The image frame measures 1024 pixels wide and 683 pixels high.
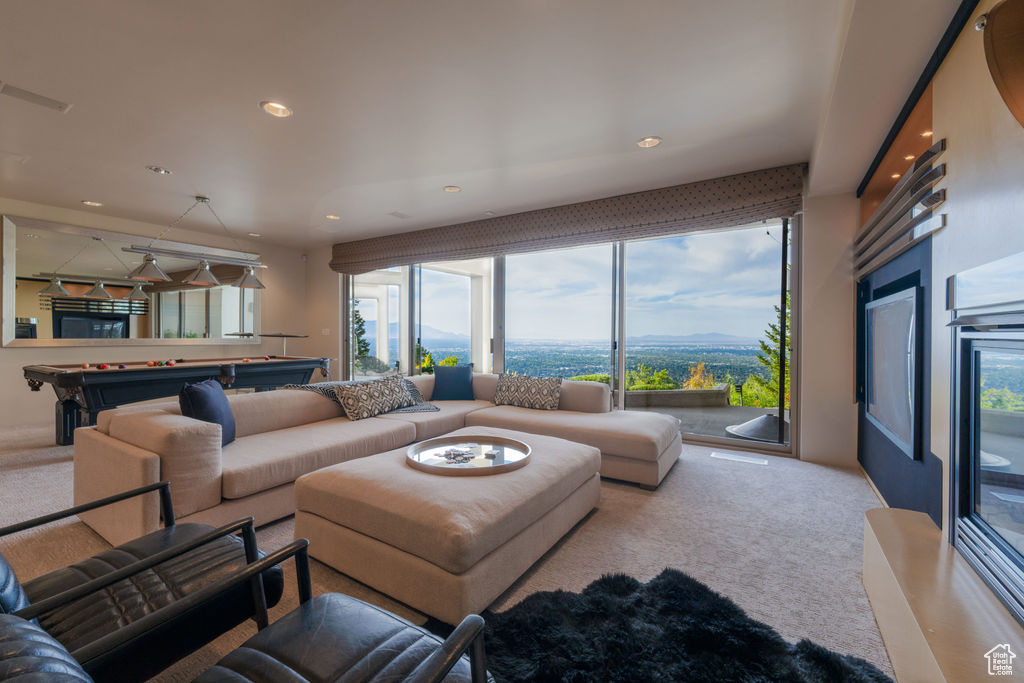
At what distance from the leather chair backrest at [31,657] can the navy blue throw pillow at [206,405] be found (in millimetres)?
2057

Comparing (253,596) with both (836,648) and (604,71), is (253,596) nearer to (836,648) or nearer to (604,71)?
(836,648)

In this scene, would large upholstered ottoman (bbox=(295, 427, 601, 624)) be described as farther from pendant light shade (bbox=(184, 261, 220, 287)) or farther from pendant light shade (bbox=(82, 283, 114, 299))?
pendant light shade (bbox=(82, 283, 114, 299))

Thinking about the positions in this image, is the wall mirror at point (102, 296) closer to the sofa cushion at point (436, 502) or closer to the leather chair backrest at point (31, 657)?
the sofa cushion at point (436, 502)

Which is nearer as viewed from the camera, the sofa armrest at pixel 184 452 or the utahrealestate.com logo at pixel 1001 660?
the utahrealestate.com logo at pixel 1001 660

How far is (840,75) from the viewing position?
200cm

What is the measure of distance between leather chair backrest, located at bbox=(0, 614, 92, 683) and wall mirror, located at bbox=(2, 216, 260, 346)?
587cm

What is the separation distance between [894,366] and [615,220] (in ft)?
8.75

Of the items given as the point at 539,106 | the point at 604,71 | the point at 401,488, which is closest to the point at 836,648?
the point at 401,488

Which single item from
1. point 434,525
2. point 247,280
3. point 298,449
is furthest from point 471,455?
point 247,280

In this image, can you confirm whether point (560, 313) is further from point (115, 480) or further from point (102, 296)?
point (102, 296)

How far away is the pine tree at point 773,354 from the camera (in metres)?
3.94

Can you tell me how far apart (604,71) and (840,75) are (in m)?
1.09

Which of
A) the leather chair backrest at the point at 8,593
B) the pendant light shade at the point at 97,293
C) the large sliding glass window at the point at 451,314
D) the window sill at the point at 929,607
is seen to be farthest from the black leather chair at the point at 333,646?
the pendant light shade at the point at 97,293

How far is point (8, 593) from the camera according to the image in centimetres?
96
